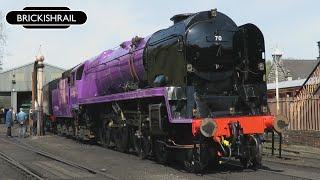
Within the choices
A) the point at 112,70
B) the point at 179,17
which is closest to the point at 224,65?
the point at 179,17

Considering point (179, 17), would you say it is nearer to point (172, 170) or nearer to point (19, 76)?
point (172, 170)

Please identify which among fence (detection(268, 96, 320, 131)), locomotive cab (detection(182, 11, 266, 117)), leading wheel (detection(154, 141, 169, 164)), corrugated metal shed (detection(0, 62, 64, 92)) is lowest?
leading wheel (detection(154, 141, 169, 164))

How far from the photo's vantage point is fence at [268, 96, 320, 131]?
1986 cm

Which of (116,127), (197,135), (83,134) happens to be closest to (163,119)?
(197,135)

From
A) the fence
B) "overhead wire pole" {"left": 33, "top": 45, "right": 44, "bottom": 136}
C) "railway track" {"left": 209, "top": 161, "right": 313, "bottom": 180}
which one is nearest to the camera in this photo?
"railway track" {"left": 209, "top": 161, "right": 313, "bottom": 180}

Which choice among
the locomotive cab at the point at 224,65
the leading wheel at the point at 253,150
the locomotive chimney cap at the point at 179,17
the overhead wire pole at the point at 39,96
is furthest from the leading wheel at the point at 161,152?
the overhead wire pole at the point at 39,96

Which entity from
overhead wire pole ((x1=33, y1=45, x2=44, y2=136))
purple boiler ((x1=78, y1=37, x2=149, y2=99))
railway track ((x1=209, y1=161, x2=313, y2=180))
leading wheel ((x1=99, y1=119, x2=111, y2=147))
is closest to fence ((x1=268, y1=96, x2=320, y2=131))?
railway track ((x1=209, y1=161, x2=313, y2=180))

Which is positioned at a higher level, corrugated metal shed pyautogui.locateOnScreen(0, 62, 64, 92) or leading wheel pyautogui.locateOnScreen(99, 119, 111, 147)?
corrugated metal shed pyautogui.locateOnScreen(0, 62, 64, 92)

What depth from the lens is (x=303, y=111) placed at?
20.8 m

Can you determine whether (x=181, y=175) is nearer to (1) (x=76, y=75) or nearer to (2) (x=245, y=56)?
(2) (x=245, y=56)

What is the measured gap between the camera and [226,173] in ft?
40.7

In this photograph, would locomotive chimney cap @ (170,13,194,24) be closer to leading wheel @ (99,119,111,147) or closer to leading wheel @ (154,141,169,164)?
leading wheel @ (154,141,169,164)

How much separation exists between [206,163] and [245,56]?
9.56 ft

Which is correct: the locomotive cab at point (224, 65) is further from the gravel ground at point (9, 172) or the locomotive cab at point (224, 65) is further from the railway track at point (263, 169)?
the gravel ground at point (9, 172)
